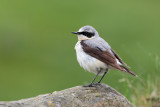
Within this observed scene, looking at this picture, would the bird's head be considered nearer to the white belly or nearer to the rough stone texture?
the white belly

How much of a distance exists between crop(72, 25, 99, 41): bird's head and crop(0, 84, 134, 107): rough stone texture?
1151 mm

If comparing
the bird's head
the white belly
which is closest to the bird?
the white belly

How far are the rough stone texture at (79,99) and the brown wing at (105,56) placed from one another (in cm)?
45

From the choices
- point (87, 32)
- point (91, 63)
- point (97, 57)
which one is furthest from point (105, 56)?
point (87, 32)

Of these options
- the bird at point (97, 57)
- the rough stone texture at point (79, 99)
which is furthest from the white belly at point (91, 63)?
the rough stone texture at point (79, 99)

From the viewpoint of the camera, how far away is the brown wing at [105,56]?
872 centimetres

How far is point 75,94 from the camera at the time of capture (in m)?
8.11

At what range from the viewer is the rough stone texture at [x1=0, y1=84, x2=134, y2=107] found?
7.50 metres

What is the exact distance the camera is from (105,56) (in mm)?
8797

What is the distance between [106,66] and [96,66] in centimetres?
19

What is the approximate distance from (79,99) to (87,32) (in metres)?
Result: 1.81

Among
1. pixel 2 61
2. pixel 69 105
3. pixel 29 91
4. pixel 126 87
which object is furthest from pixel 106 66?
pixel 2 61

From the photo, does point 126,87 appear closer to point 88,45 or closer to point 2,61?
point 88,45

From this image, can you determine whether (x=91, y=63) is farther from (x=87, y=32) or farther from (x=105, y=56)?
(x=87, y=32)
